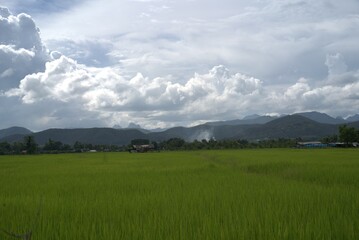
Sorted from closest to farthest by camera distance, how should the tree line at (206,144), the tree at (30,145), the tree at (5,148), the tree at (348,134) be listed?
the tree at (348,134) < the tree line at (206,144) < the tree at (30,145) < the tree at (5,148)

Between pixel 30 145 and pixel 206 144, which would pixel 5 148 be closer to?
pixel 30 145

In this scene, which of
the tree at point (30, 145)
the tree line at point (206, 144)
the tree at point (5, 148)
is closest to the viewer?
the tree line at point (206, 144)

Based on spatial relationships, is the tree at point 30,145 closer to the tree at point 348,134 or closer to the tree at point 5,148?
the tree at point 5,148

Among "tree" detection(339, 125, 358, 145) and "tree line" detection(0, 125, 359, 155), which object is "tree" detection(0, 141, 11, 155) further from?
"tree" detection(339, 125, 358, 145)

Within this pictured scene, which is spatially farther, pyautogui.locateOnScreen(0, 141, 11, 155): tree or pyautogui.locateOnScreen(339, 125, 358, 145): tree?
pyautogui.locateOnScreen(0, 141, 11, 155): tree

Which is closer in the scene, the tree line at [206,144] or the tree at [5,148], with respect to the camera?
the tree line at [206,144]

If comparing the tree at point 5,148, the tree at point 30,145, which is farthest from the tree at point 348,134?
the tree at point 5,148

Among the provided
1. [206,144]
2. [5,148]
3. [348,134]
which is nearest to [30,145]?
[5,148]

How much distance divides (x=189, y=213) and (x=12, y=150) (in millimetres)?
97340

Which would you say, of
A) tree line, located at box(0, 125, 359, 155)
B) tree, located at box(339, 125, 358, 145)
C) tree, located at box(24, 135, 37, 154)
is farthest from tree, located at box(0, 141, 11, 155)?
tree, located at box(339, 125, 358, 145)

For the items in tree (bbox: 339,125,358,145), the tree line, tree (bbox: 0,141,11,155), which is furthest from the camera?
tree (bbox: 0,141,11,155)

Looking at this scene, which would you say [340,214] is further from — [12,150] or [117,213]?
[12,150]

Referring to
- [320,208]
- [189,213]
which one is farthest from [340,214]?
[189,213]

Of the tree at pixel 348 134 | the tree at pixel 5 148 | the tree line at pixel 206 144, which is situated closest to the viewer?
the tree at pixel 348 134
